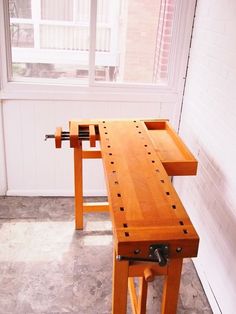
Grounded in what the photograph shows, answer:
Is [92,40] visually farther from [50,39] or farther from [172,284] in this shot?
[172,284]

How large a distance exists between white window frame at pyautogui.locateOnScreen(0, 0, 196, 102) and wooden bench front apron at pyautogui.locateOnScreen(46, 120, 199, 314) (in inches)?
29.3

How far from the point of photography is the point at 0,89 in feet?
9.51

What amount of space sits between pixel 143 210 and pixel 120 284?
30 cm

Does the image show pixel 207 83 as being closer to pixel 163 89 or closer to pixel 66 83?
pixel 163 89

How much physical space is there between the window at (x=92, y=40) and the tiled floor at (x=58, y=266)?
1.15m

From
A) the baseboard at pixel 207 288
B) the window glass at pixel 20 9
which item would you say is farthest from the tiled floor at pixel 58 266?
the window glass at pixel 20 9

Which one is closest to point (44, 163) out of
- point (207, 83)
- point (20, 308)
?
point (20, 308)

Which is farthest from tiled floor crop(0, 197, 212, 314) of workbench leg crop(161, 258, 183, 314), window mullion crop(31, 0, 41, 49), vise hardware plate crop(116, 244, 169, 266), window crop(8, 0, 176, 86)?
window mullion crop(31, 0, 41, 49)

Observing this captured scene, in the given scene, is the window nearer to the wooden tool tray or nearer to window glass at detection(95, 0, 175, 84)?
window glass at detection(95, 0, 175, 84)

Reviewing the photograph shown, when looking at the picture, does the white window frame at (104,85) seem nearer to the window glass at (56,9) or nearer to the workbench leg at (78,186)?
the window glass at (56,9)

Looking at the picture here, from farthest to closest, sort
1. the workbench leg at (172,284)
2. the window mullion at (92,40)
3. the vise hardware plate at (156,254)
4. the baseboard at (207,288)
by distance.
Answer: the window mullion at (92,40), the baseboard at (207,288), the workbench leg at (172,284), the vise hardware plate at (156,254)

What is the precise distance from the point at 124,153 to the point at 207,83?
90cm

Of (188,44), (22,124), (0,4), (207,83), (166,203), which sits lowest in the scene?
(22,124)

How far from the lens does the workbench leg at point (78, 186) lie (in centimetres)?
→ 259
